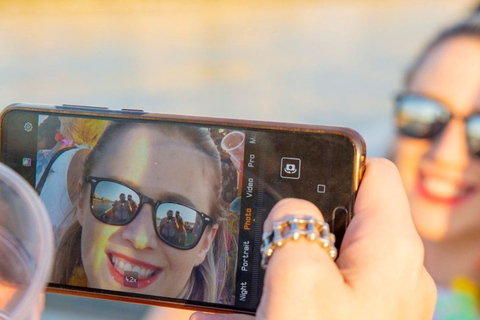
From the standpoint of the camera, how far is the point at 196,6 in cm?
299

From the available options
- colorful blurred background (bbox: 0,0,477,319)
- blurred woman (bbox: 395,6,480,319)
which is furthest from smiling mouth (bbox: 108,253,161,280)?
colorful blurred background (bbox: 0,0,477,319)

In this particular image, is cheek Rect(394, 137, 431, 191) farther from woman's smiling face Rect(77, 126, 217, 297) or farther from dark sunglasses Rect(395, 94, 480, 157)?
woman's smiling face Rect(77, 126, 217, 297)

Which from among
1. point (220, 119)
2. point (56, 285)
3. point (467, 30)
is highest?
point (467, 30)

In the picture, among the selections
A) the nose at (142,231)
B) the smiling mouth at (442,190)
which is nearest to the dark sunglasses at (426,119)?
the smiling mouth at (442,190)

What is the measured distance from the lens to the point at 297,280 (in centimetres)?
48

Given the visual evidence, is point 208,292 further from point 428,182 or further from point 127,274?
point 428,182

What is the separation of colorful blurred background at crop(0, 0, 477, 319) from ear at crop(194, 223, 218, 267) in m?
1.18

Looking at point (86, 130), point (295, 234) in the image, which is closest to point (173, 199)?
point (86, 130)

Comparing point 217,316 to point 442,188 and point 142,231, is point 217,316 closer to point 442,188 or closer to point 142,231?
point 142,231

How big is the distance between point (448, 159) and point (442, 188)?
0.08 metres

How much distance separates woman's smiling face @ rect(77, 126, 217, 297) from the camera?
74 cm

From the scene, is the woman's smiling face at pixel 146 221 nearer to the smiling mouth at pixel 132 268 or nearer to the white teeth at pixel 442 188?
the smiling mouth at pixel 132 268

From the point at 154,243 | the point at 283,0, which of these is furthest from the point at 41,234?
the point at 283,0

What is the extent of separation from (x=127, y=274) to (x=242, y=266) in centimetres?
15
